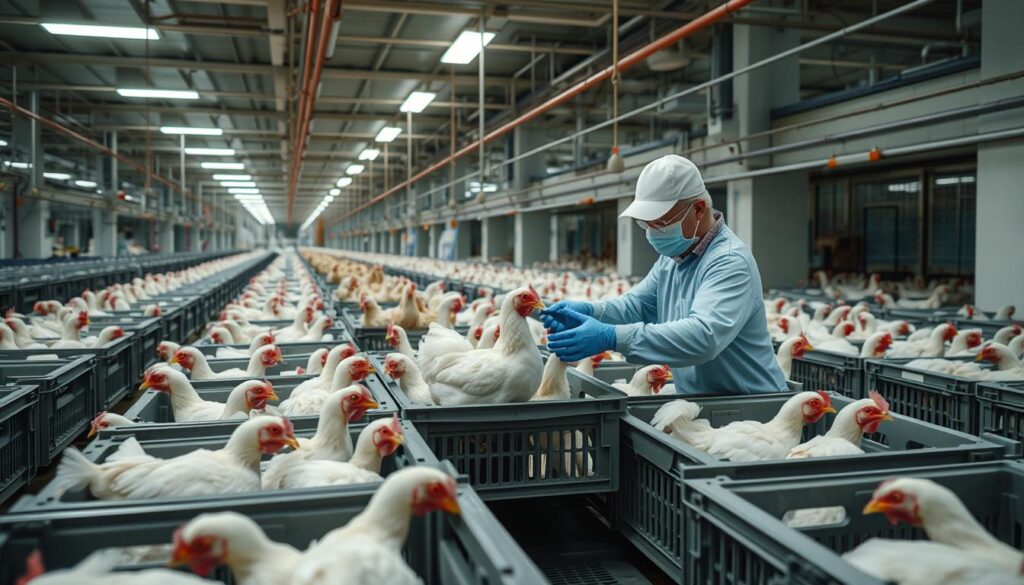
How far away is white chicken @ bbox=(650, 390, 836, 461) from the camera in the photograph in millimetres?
2617

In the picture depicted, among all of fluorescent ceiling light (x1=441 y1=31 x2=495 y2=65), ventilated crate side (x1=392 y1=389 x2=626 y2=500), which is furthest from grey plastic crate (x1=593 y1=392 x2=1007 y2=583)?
fluorescent ceiling light (x1=441 y1=31 x2=495 y2=65)

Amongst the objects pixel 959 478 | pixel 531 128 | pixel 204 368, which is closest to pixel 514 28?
pixel 531 128

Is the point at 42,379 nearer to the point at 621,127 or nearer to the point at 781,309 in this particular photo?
the point at 781,309

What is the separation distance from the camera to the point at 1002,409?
3.25 metres

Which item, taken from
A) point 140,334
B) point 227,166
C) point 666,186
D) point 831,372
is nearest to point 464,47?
point 140,334

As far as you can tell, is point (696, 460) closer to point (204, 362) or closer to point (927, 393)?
point (927, 393)

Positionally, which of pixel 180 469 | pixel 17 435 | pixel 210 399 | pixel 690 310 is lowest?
pixel 17 435

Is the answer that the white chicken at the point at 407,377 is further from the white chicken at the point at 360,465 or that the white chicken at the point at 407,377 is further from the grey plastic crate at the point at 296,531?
the grey plastic crate at the point at 296,531

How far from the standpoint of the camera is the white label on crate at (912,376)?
3.79 meters

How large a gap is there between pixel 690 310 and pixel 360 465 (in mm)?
1424

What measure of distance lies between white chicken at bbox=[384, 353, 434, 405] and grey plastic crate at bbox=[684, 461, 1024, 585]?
181 cm

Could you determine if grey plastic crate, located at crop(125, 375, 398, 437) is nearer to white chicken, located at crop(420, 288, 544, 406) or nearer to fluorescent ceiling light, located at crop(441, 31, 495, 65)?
white chicken, located at crop(420, 288, 544, 406)

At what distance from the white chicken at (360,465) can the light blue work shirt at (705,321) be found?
2.96 feet

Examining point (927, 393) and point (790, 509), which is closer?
point (790, 509)
